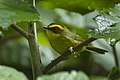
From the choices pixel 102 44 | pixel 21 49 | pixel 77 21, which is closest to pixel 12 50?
pixel 21 49

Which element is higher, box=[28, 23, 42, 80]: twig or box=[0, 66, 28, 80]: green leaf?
box=[28, 23, 42, 80]: twig

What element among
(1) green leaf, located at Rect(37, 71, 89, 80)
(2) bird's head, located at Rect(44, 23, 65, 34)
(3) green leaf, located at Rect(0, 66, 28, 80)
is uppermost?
(1) green leaf, located at Rect(37, 71, 89, 80)

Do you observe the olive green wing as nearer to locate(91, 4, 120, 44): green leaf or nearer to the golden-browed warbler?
the golden-browed warbler

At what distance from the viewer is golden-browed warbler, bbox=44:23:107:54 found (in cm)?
228

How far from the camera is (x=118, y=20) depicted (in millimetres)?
1260

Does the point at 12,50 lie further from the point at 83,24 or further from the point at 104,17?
the point at 104,17

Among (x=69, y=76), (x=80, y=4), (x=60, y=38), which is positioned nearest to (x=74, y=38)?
(x=60, y=38)

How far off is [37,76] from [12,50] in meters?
2.19

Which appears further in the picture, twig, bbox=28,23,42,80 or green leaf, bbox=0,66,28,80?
green leaf, bbox=0,66,28,80

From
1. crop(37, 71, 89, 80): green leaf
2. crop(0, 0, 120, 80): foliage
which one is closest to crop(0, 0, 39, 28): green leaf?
crop(0, 0, 120, 80): foliage

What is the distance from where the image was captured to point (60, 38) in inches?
95.5

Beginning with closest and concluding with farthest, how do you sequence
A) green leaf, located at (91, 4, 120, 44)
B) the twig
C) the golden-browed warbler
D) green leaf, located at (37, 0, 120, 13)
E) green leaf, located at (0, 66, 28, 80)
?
green leaf, located at (91, 4, 120, 44) < the twig < green leaf, located at (0, 66, 28, 80) < green leaf, located at (37, 0, 120, 13) < the golden-browed warbler

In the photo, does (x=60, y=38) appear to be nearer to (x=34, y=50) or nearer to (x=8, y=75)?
(x=8, y=75)

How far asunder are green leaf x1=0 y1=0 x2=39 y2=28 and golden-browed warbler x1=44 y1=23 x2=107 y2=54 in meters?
0.88
